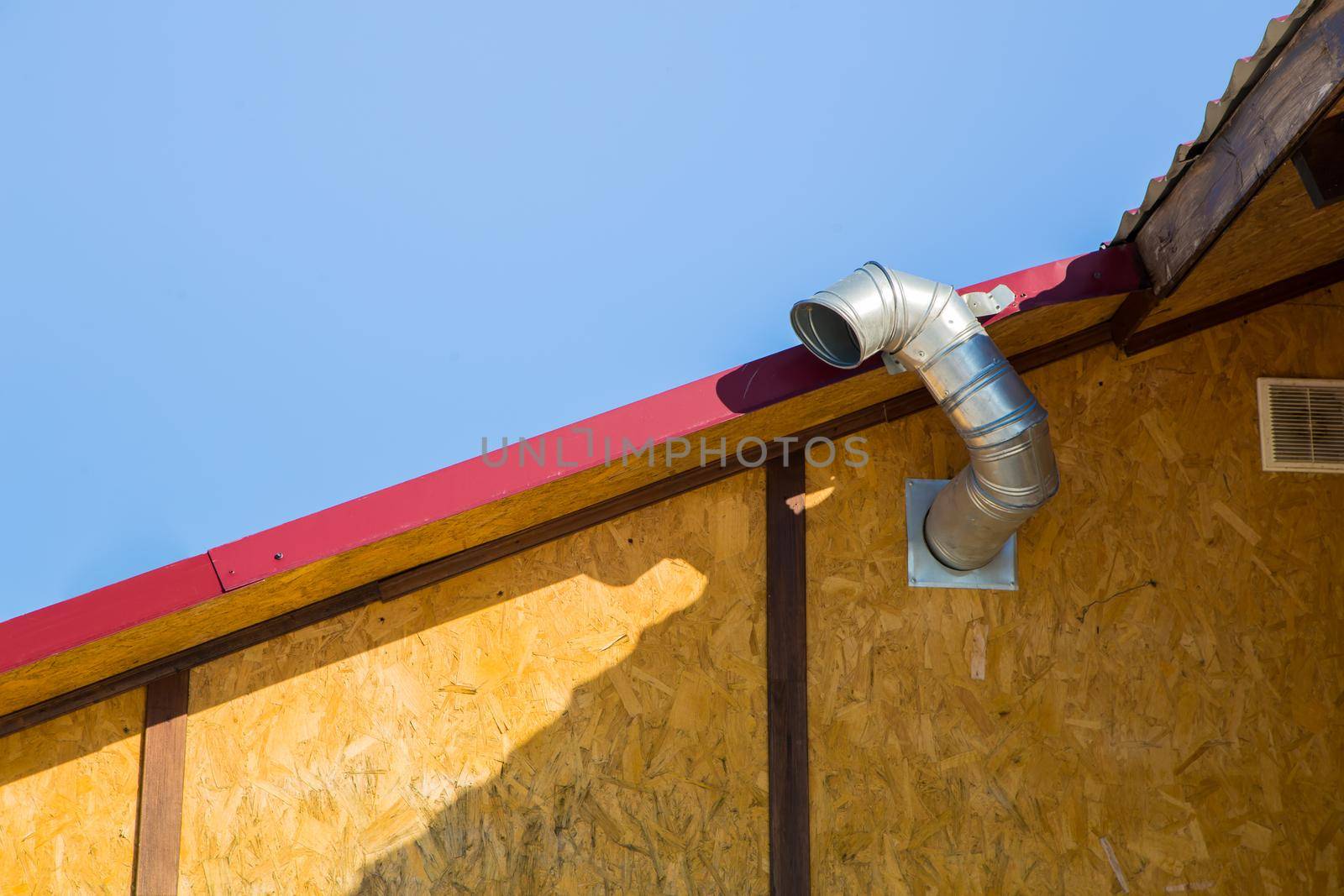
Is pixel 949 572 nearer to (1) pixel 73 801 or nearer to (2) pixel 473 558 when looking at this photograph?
(2) pixel 473 558

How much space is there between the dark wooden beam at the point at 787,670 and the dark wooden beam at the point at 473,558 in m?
0.17

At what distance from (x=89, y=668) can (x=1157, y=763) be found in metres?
3.95

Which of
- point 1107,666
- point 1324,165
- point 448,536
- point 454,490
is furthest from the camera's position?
point 1107,666

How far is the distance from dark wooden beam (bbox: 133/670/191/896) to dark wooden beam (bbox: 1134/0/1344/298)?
12.8 ft

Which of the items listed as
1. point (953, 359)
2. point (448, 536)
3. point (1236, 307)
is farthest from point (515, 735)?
point (1236, 307)

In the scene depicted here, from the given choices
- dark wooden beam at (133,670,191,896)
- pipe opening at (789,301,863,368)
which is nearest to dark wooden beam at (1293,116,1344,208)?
pipe opening at (789,301,863,368)

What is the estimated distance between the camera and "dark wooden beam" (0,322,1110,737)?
4.51 metres

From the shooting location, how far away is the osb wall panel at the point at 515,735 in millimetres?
4543

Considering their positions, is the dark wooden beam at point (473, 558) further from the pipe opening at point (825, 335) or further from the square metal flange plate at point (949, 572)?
the pipe opening at point (825, 335)

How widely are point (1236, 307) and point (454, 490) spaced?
3.37 meters

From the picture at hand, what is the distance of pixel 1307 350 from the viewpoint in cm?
522

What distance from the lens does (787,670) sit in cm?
480

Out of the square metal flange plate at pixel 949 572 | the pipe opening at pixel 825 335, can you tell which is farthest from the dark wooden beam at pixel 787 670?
the pipe opening at pixel 825 335

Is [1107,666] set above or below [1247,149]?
below
